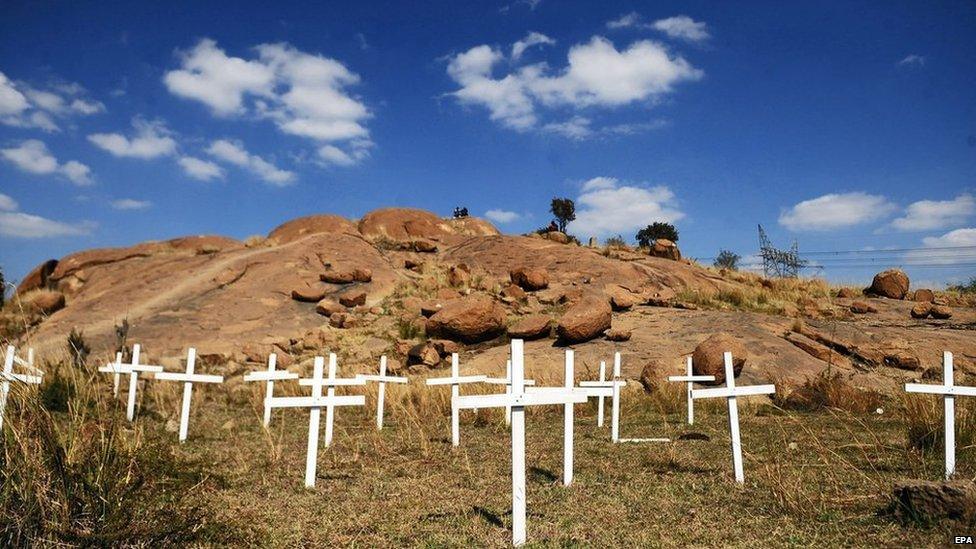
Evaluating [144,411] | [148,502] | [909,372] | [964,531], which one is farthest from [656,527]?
[909,372]

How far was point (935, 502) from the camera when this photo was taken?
4867 mm

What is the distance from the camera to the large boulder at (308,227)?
3775 cm

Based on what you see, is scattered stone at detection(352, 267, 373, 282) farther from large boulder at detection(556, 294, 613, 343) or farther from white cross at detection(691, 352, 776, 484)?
white cross at detection(691, 352, 776, 484)

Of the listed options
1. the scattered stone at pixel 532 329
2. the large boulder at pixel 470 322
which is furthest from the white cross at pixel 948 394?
the large boulder at pixel 470 322

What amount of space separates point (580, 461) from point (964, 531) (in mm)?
4469

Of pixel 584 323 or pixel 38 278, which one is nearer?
pixel 584 323

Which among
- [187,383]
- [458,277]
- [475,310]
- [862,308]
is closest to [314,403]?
[187,383]

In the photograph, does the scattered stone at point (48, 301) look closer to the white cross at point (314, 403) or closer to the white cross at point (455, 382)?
the white cross at point (455, 382)

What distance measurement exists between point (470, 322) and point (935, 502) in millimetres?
15949

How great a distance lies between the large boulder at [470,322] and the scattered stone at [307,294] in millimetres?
6514

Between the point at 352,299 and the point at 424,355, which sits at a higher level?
the point at 352,299

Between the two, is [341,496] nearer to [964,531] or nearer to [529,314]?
[964,531]

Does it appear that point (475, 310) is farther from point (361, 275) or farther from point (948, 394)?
point (948, 394)

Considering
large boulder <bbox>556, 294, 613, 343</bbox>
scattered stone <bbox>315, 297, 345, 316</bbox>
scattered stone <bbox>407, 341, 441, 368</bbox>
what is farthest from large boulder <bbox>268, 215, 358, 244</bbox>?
large boulder <bbox>556, 294, 613, 343</bbox>
